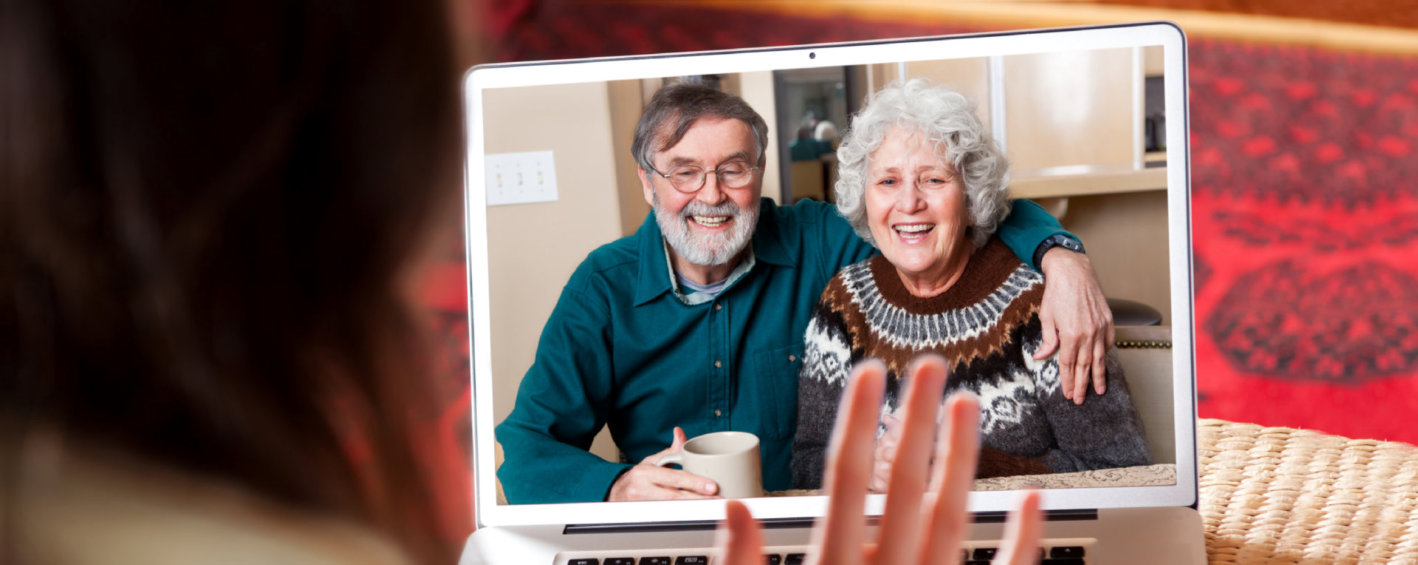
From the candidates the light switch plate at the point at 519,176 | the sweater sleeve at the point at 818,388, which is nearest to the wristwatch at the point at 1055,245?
the sweater sleeve at the point at 818,388

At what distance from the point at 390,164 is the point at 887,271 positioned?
2.17 ft

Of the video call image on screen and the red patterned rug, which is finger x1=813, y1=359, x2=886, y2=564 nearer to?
the video call image on screen

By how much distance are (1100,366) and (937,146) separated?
0.73 ft

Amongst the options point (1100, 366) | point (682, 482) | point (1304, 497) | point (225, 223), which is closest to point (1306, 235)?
point (1304, 497)

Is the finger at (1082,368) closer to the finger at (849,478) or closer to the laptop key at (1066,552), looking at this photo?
the laptop key at (1066,552)

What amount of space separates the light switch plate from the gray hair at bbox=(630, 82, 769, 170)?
0.08m

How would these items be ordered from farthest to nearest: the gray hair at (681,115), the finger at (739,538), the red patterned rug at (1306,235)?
1. the red patterned rug at (1306,235)
2. the gray hair at (681,115)
3. the finger at (739,538)

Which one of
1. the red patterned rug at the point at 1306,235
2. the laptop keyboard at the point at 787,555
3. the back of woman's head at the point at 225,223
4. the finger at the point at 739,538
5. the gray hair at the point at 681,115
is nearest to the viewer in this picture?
the back of woman's head at the point at 225,223

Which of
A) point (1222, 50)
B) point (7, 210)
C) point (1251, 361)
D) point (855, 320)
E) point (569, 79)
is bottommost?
point (1251, 361)

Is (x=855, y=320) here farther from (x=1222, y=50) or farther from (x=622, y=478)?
(x=1222, y=50)

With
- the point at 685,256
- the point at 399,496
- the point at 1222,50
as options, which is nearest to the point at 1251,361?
the point at 1222,50

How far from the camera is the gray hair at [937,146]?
2.61ft

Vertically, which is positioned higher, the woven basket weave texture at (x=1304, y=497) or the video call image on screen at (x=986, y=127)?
the video call image on screen at (x=986, y=127)

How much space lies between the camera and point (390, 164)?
20 centimetres
